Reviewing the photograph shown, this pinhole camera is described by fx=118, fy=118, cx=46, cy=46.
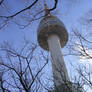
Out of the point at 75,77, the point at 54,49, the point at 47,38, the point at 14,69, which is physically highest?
the point at 47,38

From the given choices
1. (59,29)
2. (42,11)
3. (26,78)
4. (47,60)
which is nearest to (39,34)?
(59,29)

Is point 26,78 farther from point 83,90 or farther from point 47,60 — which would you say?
point 83,90

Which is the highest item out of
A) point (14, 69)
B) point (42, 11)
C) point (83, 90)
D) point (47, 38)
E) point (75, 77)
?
point (47, 38)

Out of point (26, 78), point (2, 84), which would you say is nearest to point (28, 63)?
point (26, 78)

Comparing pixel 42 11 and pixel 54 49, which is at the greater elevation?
pixel 54 49

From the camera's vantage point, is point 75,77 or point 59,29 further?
point 59,29

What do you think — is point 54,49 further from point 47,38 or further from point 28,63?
point 28,63

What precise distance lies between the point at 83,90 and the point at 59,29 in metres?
15.9

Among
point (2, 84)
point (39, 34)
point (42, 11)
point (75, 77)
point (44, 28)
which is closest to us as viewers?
point (42, 11)

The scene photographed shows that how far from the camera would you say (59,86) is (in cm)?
802

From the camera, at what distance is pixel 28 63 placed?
7633 mm

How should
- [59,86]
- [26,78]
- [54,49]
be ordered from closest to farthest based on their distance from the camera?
[26,78]
[59,86]
[54,49]

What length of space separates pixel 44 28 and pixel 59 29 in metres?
2.99

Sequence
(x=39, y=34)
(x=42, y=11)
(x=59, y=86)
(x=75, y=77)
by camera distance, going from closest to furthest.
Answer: (x=42, y=11) → (x=75, y=77) → (x=59, y=86) → (x=39, y=34)
